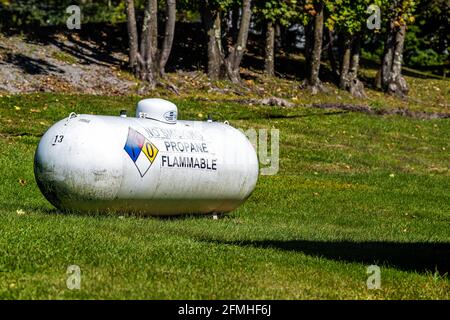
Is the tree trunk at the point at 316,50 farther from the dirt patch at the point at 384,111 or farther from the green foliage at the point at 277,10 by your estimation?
the dirt patch at the point at 384,111

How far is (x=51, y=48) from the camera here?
46.3 m

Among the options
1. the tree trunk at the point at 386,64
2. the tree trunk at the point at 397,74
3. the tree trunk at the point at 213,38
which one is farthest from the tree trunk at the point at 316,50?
the tree trunk at the point at 386,64

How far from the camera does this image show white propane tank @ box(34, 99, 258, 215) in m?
19.4

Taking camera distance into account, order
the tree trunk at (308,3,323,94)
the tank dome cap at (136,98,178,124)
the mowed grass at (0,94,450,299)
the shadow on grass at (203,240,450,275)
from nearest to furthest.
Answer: the mowed grass at (0,94,450,299)
the shadow on grass at (203,240,450,275)
the tank dome cap at (136,98,178,124)
the tree trunk at (308,3,323,94)

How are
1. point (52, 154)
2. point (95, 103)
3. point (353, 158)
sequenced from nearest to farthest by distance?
point (52, 154)
point (353, 158)
point (95, 103)

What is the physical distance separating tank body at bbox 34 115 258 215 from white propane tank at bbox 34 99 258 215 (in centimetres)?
2

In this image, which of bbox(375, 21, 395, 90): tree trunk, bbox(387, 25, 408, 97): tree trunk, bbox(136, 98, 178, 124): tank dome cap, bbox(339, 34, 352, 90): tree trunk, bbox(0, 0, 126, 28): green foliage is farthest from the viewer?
bbox(0, 0, 126, 28): green foliage

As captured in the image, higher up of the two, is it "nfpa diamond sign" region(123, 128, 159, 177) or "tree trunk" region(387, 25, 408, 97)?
"nfpa diamond sign" region(123, 128, 159, 177)

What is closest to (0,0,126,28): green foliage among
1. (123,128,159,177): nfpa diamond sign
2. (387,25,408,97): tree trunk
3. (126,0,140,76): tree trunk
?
(126,0,140,76): tree trunk

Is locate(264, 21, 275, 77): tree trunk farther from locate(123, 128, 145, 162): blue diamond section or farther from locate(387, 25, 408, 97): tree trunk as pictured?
locate(123, 128, 145, 162): blue diamond section

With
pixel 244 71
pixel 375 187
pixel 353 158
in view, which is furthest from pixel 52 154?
pixel 244 71

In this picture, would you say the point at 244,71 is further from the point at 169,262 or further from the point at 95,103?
→ the point at 169,262

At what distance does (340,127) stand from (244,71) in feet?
35.2

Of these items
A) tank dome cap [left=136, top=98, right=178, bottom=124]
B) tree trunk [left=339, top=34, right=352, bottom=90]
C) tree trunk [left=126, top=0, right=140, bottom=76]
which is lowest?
tree trunk [left=339, top=34, right=352, bottom=90]
